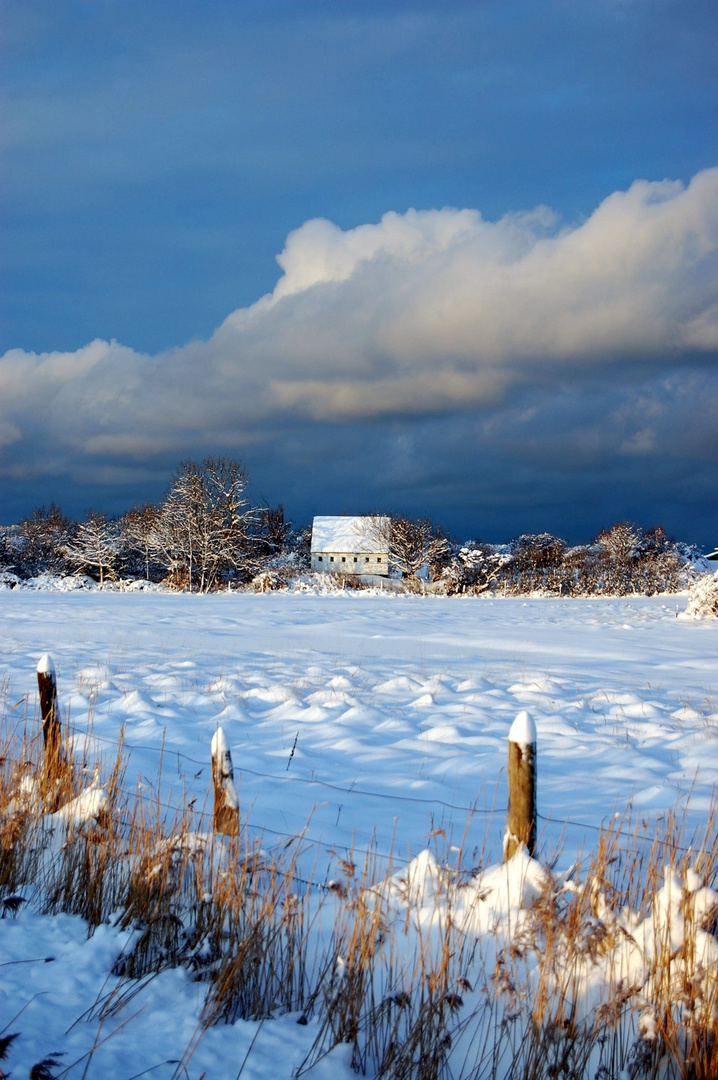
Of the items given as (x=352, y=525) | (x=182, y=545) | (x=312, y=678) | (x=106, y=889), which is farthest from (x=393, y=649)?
(x=352, y=525)

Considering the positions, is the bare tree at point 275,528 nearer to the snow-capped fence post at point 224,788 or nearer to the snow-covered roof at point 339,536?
the snow-covered roof at point 339,536

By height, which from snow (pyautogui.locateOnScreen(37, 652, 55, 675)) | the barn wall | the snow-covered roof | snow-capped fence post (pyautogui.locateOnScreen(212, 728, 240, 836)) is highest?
the snow-covered roof

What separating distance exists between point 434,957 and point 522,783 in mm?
802

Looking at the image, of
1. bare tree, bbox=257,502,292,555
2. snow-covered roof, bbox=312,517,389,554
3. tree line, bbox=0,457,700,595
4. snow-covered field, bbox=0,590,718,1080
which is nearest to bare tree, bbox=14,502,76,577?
tree line, bbox=0,457,700,595

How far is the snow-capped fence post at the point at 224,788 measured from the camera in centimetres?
358

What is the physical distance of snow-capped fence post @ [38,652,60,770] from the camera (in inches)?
187

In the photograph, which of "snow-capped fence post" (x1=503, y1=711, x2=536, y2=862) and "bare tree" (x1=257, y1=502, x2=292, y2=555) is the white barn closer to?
"bare tree" (x1=257, y1=502, x2=292, y2=555)

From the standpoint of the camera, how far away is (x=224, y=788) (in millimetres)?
3609

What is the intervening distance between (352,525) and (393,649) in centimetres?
5418

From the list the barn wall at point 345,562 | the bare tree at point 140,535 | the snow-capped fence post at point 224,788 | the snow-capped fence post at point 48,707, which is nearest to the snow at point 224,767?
the snow-capped fence post at point 224,788

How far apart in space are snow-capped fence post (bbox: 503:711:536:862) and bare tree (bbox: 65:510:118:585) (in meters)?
41.8

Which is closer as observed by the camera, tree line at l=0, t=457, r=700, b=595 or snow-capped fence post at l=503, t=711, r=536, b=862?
snow-capped fence post at l=503, t=711, r=536, b=862

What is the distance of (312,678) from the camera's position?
9.52 m

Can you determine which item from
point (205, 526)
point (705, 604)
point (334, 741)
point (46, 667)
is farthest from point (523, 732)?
point (205, 526)
